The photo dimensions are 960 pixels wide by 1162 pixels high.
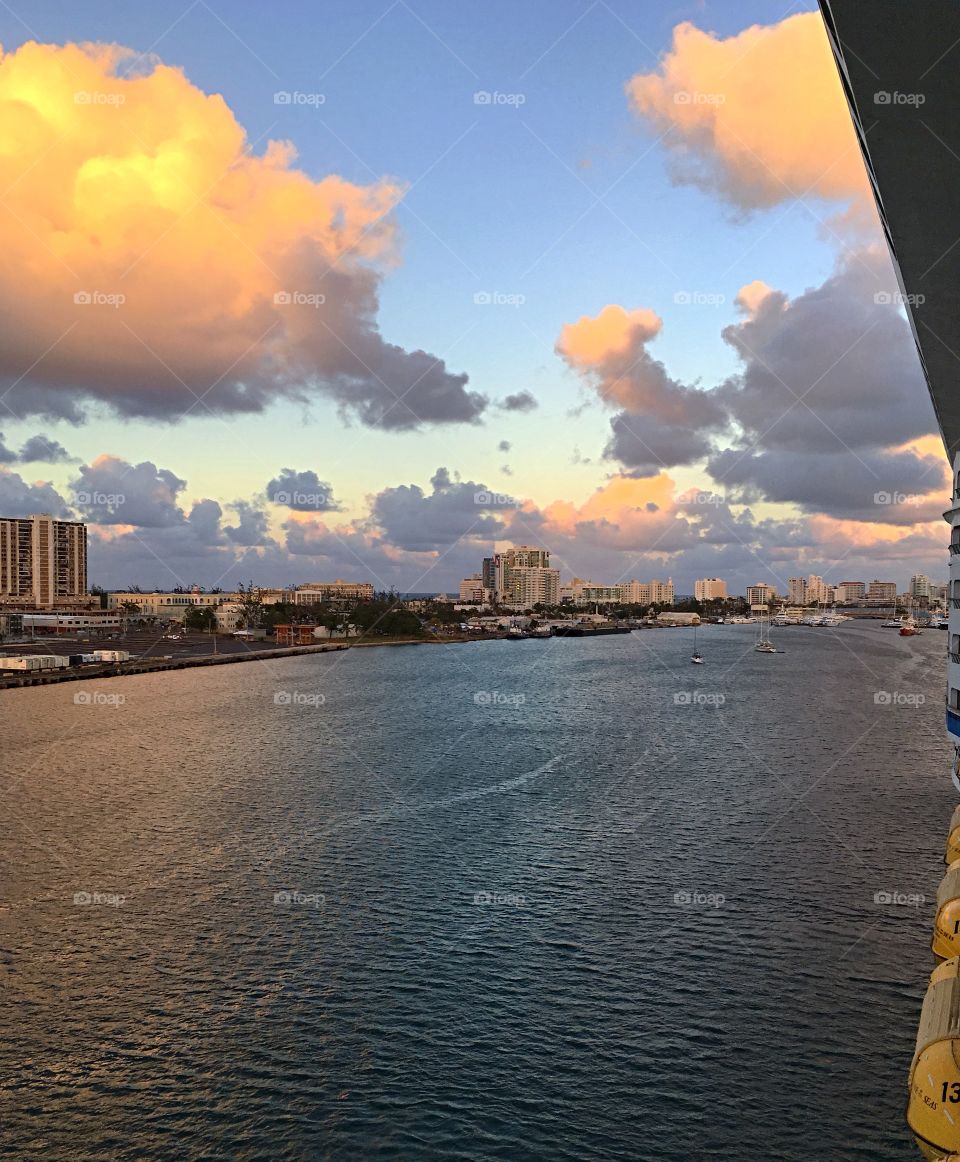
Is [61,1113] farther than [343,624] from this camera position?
No

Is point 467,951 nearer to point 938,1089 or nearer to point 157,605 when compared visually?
point 938,1089

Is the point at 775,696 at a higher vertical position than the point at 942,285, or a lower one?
lower

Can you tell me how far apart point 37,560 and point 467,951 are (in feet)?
525

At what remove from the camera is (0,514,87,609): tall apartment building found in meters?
150

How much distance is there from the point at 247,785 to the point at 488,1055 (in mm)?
20682

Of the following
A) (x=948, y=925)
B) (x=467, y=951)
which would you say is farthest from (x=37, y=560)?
(x=948, y=925)

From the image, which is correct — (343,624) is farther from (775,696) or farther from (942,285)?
(942,285)

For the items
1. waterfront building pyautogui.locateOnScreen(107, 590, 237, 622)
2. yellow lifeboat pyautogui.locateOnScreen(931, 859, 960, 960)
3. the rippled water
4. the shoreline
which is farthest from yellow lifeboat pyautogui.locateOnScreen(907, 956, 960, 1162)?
waterfront building pyautogui.locateOnScreen(107, 590, 237, 622)

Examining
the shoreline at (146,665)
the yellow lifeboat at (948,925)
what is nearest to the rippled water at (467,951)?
the yellow lifeboat at (948,925)

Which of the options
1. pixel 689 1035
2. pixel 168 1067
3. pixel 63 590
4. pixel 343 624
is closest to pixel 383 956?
pixel 168 1067

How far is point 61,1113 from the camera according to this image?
1161 centimetres

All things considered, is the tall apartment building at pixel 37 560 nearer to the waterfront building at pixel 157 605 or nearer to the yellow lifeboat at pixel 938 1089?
the waterfront building at pixel 157 605

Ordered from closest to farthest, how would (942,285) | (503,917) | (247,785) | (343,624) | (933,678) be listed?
(942,285), (503,917), (247,785), (933,678), (343,624)

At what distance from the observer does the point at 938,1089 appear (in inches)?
360
